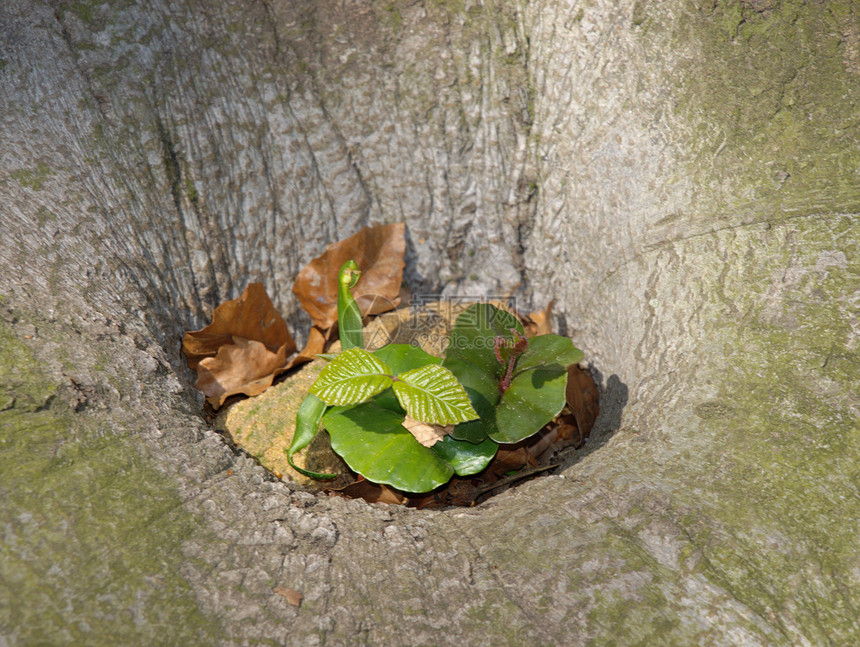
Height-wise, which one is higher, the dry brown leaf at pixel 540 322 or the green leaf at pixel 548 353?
the green leaf at pixel 548 353

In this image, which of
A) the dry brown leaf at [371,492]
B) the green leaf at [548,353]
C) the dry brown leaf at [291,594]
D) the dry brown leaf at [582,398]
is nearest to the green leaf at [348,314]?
the dry brown leaf at [371,492]

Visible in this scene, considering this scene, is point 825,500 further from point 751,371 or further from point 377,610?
point 377,610

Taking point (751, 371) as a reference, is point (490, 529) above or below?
below

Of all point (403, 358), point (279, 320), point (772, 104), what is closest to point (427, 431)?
point (403, 358)

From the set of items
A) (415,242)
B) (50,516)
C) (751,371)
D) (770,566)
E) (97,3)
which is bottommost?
(770,566)

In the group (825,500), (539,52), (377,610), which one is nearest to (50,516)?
(377,610)

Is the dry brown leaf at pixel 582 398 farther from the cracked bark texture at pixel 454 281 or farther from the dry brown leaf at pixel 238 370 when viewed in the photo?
the dry brown leaf at pixel 238 370

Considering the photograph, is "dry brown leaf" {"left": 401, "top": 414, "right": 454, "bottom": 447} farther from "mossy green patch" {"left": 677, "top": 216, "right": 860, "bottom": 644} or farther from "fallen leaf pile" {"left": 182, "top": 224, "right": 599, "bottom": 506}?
"mossy green patch" {"left": 677, "top": 216, "right": 860, "bottom": 644}

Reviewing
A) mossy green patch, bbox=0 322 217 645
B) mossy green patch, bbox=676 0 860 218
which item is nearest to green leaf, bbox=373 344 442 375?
mossy green patch, bbox=0 322 217 645
